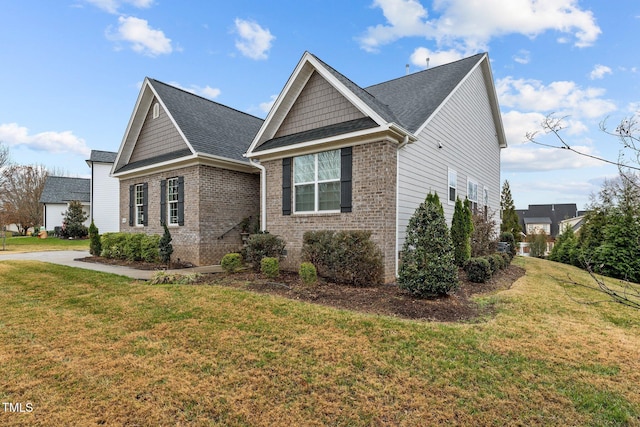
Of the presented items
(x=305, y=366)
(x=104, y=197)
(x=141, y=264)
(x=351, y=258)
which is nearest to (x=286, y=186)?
(x=351, y=258)

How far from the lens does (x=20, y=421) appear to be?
9.34 ft

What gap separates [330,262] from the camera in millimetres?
8078

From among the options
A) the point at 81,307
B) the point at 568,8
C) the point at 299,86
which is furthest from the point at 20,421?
the point at 299,86

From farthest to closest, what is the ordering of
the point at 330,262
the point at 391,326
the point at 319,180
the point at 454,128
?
the point at 454,128 → the point at 319,180 → the point at 330,262 → the point at 391,326

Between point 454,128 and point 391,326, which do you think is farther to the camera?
point 454,128

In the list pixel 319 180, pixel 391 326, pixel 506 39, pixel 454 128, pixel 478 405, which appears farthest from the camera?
pixel 454 128

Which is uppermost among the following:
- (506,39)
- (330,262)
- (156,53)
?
(156,53)

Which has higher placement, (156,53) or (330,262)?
(156,53)

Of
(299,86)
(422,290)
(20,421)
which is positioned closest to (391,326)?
(422,290)

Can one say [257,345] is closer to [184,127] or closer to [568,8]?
[568,8]

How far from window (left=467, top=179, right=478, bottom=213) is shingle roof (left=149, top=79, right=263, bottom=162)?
899cm

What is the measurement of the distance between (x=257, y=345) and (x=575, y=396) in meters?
3.49

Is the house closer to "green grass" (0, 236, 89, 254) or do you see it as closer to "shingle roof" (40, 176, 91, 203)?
"green grass" (0, 236, 89, 254)

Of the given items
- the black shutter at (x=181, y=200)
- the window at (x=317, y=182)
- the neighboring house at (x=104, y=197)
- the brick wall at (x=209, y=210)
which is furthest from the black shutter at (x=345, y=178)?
the neighboring house at (x=104, y=197)
